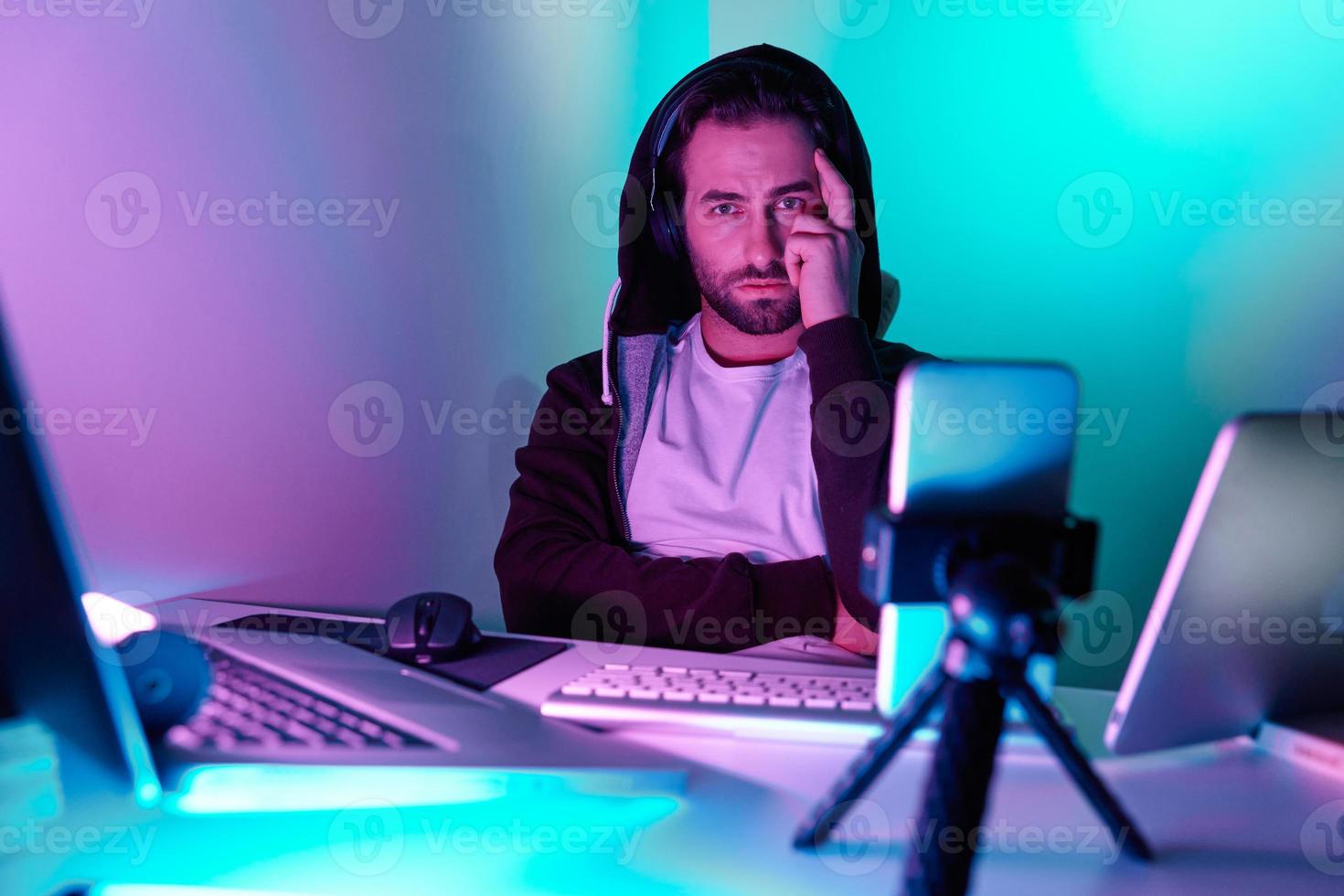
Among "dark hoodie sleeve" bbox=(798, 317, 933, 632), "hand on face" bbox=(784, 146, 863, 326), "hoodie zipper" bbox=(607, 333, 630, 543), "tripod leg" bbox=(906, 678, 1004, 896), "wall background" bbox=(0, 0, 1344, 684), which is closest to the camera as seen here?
"tripod leg" bbox=(906, 678, 1004, 896)

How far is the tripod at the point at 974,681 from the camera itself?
0.40m

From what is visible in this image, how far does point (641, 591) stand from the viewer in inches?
52.6

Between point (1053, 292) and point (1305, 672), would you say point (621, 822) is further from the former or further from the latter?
point (1053, 292)

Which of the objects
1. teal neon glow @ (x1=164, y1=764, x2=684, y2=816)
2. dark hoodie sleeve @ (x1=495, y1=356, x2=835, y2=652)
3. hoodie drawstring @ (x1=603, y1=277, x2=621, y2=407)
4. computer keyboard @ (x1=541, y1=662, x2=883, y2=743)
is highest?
hoodie drawstring @ (x1=603, y1=277, x2=621, y2=407)

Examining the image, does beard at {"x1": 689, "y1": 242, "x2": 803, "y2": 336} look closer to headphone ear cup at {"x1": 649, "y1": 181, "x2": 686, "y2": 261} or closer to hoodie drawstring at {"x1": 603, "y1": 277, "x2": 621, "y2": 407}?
headphone ear cup at {"x1": 649, "y1": 181, "x2": 686, "y2": 261}

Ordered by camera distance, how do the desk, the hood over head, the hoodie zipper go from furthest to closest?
1. the hood over head
2. the hoodie zipper
3. the desk

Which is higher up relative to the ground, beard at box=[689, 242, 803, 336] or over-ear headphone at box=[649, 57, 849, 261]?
over-ear headphone at box=[649, 57, 849, 261]

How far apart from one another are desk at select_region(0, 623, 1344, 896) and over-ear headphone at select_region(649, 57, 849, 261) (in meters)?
1.33

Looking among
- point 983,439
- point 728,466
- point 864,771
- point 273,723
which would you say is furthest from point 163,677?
point 728,466

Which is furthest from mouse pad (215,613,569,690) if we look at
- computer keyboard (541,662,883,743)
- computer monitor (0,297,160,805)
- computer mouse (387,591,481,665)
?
computer monitor (0,297,160,805)

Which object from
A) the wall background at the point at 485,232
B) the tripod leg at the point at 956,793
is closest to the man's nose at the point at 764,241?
the wall background at the point at 485,232

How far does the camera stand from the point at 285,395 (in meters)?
1.34

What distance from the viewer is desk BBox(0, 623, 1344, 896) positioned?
51 centimetres

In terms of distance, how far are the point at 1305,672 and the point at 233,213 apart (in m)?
1.38
